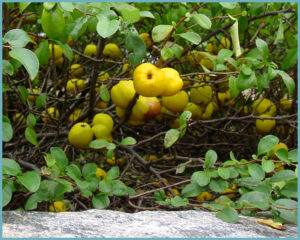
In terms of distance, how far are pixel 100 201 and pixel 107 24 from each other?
532 millimetres

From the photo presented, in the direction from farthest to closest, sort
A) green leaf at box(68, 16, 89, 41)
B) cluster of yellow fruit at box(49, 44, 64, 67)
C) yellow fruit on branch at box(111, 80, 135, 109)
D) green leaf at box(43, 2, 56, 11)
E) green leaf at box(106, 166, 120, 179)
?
1. cluster of yellow fruit at box(49, 44, 64, 67)
2. yellow fruit on branch at box(111, 80, 135, 109)
3. green leaf at box(106, 166, 120, 179)
4. green leaf at box(68, 16, 89, 41)
5. green leaf at box(43, 2, 56, 11)

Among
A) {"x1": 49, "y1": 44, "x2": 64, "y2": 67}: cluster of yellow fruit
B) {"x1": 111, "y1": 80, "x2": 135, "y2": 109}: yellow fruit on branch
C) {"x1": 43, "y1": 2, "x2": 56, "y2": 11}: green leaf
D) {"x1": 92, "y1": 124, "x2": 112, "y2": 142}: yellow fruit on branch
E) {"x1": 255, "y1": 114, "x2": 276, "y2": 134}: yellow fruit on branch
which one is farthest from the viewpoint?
{"x1": 255, "y1": 114, "x2": 276, "y2": 134}: yellow fruit on branch

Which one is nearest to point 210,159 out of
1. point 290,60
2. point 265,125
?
point 290,60

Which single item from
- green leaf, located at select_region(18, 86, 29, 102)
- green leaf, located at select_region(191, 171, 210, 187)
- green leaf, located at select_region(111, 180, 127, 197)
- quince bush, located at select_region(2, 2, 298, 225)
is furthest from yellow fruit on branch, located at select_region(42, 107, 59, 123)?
green leaf, located at select_region(191, 171, 210, 187)

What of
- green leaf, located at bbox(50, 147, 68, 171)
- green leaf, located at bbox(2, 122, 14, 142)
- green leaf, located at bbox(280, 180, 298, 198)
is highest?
green leaf, located at bbox(2, 122, 14, 142)

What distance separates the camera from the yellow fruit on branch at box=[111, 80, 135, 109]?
1.63 m

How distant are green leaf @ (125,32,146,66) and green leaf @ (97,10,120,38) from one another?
0.38ft

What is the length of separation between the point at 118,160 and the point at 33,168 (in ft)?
2.33

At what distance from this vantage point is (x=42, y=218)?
982mm

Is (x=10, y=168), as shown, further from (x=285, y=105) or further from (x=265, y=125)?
(x=285, y=105)

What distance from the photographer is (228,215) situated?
1048 mm

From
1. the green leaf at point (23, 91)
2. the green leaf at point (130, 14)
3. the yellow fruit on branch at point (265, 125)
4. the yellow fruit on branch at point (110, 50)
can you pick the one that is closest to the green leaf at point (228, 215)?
the green leaf at point (130, 14)

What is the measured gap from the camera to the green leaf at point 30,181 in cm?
102

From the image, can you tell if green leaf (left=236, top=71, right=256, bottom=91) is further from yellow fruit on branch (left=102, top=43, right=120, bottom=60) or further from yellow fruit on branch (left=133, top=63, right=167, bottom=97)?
yellow fruit on branch (left=102, top=43, right=120, bottom=60)
